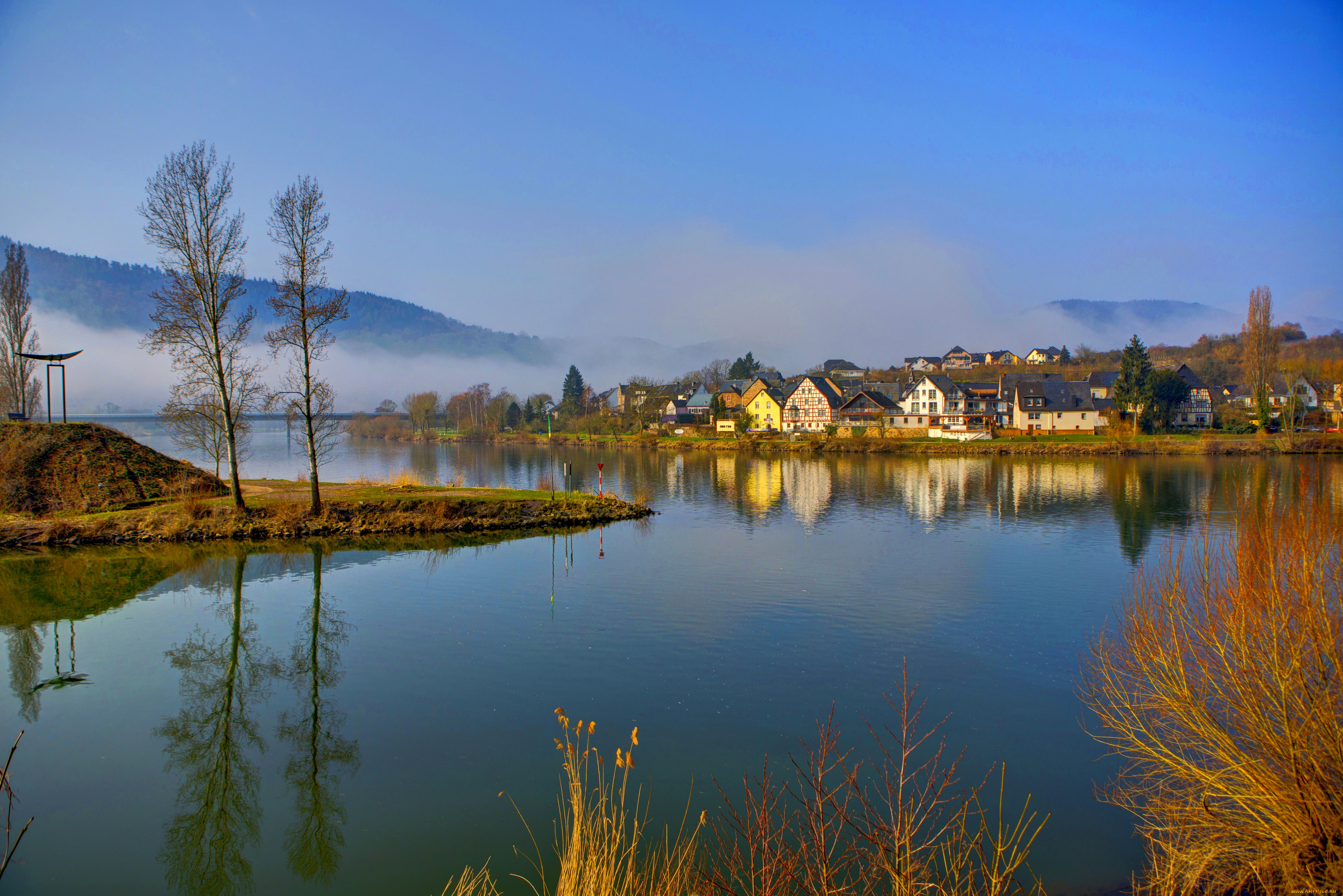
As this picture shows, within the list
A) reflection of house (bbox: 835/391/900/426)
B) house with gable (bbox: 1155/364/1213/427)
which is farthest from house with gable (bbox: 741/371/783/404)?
house with gable (bbox: 1155/364/1213/427)

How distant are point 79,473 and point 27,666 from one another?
18.1 metres

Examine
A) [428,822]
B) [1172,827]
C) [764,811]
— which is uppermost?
[764,811]

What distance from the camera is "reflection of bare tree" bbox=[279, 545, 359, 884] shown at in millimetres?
7777

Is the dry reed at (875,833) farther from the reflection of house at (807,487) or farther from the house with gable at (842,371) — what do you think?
the house with gable at (842,371)

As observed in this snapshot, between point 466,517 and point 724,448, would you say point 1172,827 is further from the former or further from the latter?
point 724,448

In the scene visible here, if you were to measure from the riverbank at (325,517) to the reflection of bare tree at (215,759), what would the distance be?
10983mm

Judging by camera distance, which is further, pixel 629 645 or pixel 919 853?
pixel 629 645

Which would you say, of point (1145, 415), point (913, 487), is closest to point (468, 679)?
point (913, 487)

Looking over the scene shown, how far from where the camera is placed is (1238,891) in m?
6.18

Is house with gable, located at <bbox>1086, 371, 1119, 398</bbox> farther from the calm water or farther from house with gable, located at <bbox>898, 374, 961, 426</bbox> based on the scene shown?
the calm water

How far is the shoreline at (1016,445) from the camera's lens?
60.8 meters

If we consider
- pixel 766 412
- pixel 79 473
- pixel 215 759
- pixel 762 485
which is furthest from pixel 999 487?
pixel 766 412

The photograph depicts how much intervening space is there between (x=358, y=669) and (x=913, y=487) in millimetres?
36035

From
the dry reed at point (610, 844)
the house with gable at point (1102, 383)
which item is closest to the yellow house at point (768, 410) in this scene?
the house with gable at point (1102, 383)
